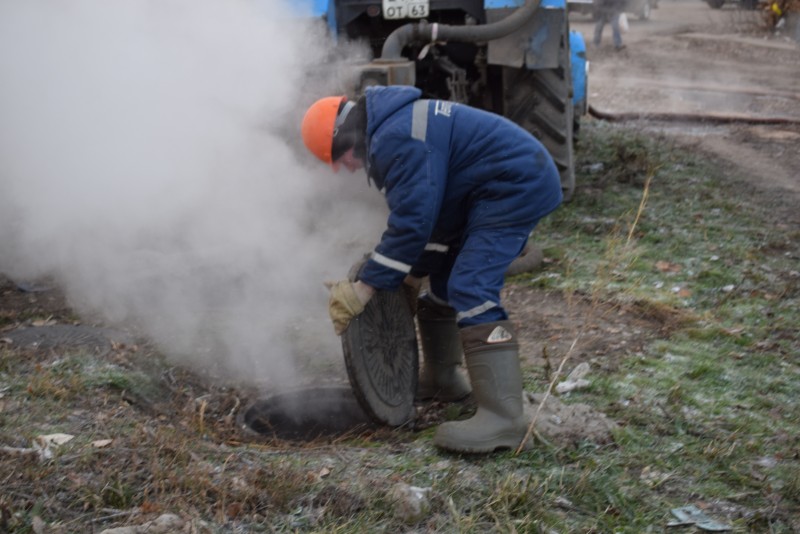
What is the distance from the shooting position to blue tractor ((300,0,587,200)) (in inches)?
243

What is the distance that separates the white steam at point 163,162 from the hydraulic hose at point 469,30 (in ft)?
2.11

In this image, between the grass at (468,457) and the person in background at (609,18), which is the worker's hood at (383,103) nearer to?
the grass at (468,457)

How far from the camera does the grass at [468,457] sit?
10.3ft

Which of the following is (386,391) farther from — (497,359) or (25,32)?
(25,32)

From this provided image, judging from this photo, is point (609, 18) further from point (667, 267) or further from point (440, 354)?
point (440, 354)

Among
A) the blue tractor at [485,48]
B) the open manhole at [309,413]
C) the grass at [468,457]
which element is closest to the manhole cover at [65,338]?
the grass at [468,457]

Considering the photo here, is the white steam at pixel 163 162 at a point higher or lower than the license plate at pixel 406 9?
lower

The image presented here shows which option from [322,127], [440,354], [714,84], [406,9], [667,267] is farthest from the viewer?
[714,84]

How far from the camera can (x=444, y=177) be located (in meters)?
3.69

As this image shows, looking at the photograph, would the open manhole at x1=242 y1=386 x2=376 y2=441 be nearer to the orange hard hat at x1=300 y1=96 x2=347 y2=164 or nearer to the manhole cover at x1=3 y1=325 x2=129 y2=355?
the manhole cover at x1=3 y1=325 x2=129 y2=355

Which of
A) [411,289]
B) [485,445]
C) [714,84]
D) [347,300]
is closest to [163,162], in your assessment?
[411,289]

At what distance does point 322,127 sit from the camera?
3.78 metres

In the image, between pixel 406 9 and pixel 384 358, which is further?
pixel 406 9

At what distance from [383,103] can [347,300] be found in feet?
2.53
